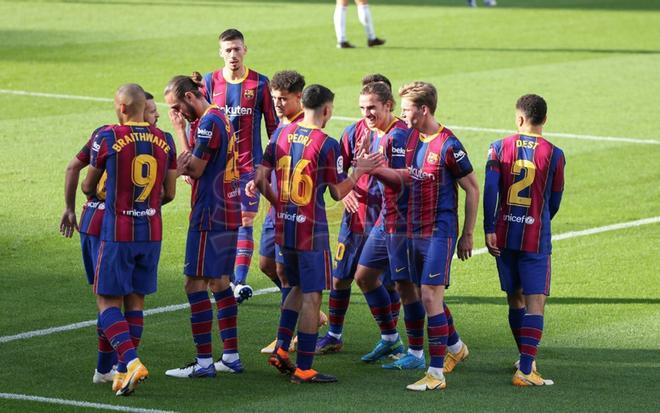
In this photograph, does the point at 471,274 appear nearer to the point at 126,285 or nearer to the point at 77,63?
the point at 126,285

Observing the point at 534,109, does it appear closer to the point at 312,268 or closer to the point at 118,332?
the point at 312,268

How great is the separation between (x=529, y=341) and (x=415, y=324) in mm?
904

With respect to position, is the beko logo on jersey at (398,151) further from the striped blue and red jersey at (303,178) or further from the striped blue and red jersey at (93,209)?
the striped blue and red jersey at (93,209)

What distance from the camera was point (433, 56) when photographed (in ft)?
88.4

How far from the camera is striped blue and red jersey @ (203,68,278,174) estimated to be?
468 inches

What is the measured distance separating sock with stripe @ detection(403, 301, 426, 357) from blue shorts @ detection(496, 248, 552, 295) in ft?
2.16

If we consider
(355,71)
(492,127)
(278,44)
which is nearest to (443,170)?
(492,127)

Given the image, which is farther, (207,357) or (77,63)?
(77,63)

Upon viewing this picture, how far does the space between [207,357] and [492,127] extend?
1140 centimetres

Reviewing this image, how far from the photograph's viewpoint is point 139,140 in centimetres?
864

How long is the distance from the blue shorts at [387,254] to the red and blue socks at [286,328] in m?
0.74

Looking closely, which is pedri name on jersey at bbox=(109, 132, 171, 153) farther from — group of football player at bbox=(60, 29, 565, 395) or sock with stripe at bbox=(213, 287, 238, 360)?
sock with stripe at bbox=(213, 287, 238, 360)

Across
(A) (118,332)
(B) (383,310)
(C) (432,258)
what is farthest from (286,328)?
(A) (118,332)

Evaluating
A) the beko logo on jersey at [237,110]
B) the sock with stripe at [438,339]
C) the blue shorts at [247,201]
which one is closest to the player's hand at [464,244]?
the sock with stripe at [438,339]
